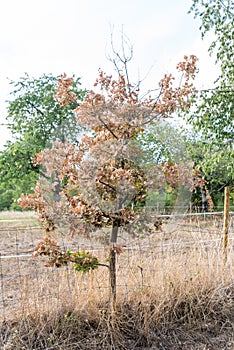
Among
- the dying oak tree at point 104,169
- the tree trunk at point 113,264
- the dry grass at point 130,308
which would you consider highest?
the dying oak tree at point 104,169

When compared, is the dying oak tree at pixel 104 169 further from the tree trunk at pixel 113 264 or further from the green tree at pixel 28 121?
the green tree at pixel 28 121

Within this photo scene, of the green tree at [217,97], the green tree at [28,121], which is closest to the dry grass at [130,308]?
the green tree at [217,97]

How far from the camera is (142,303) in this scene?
8.55 feet

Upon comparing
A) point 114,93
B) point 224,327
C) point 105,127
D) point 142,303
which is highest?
point 114,93

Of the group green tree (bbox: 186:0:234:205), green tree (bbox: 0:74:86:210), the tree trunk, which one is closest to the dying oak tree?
the tree trunk

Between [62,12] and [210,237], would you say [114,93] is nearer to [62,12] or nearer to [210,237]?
[210,237]

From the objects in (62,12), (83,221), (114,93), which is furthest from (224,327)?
(62,12)

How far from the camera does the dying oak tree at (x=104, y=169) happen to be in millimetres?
2303

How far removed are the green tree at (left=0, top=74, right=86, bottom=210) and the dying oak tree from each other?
7.16m

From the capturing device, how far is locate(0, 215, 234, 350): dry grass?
237 cm

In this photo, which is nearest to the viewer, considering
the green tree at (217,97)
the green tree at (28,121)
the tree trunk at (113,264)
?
the tree trunk at (113,264)

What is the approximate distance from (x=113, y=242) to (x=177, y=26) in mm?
3365

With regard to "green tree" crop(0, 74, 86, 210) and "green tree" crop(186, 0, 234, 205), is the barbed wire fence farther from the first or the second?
"green tree" crop(0, 74, 86, 210)

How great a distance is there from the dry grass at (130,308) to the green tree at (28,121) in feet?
23.0
